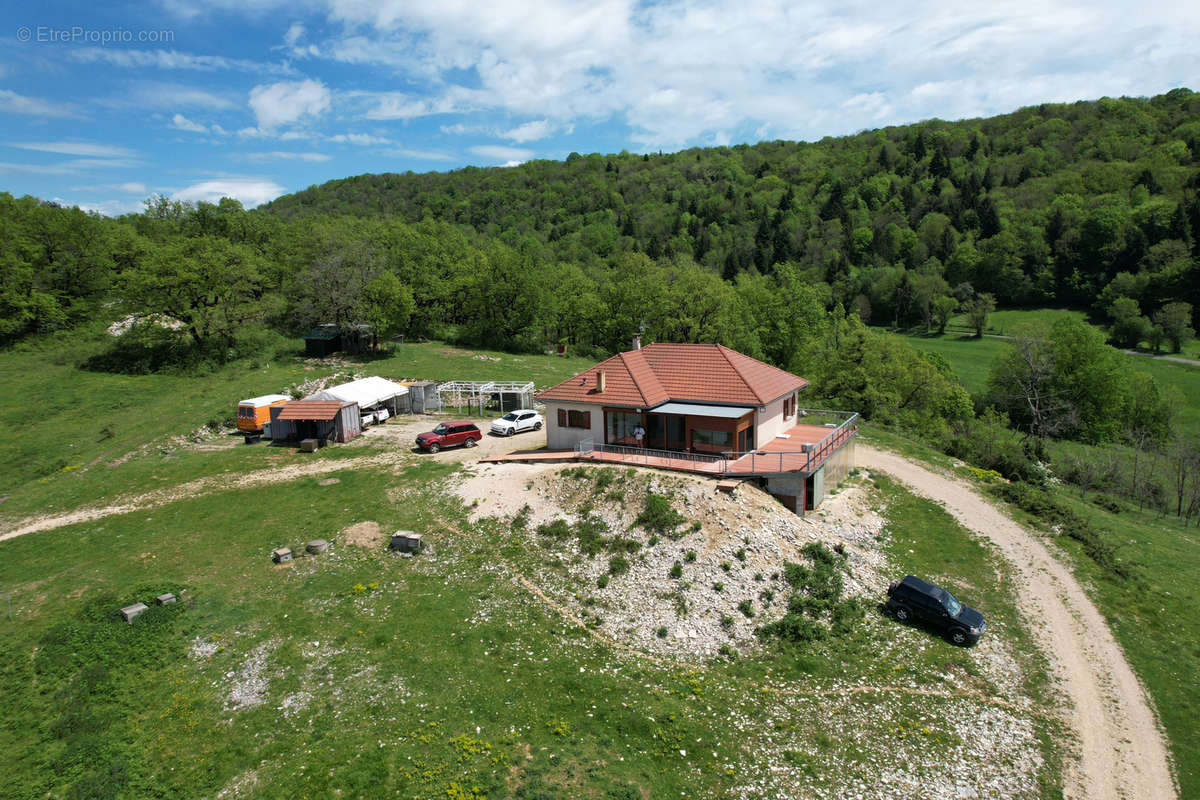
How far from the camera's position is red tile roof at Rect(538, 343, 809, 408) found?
30969 millimetres

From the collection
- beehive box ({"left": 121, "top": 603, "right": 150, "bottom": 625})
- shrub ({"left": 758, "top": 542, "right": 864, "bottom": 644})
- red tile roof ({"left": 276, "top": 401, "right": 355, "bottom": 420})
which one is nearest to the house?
shrub ({"left": 758, "top": 542, "right": 864, "bottom": 644})

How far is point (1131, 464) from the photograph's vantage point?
47.9 m

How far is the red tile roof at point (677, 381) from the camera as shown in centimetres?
3097

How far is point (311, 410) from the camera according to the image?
125ft

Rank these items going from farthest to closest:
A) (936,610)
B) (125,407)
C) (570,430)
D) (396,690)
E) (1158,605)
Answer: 1. (125,407)
2. (570,430)
3. (1158,605)
4. (936,610)
5. (396,690)

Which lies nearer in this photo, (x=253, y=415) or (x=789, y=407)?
(x=789, y=407)

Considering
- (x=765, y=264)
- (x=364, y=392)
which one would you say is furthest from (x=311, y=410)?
(x=765, y=264)

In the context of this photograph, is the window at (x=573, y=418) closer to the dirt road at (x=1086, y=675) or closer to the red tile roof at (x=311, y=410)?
the red tile roof at (x=311, y=410)

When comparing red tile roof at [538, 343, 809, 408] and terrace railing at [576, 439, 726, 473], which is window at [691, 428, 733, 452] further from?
red tile roof at [538, 343, 809, 408]

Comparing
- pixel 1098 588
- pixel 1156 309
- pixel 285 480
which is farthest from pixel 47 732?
pixel 1156 309

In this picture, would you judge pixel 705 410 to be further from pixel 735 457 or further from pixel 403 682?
pixel 403 682

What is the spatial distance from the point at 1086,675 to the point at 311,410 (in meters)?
40.4

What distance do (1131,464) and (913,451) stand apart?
2302 centimetres

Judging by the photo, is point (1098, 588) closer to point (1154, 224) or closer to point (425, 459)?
point (425, 459)
